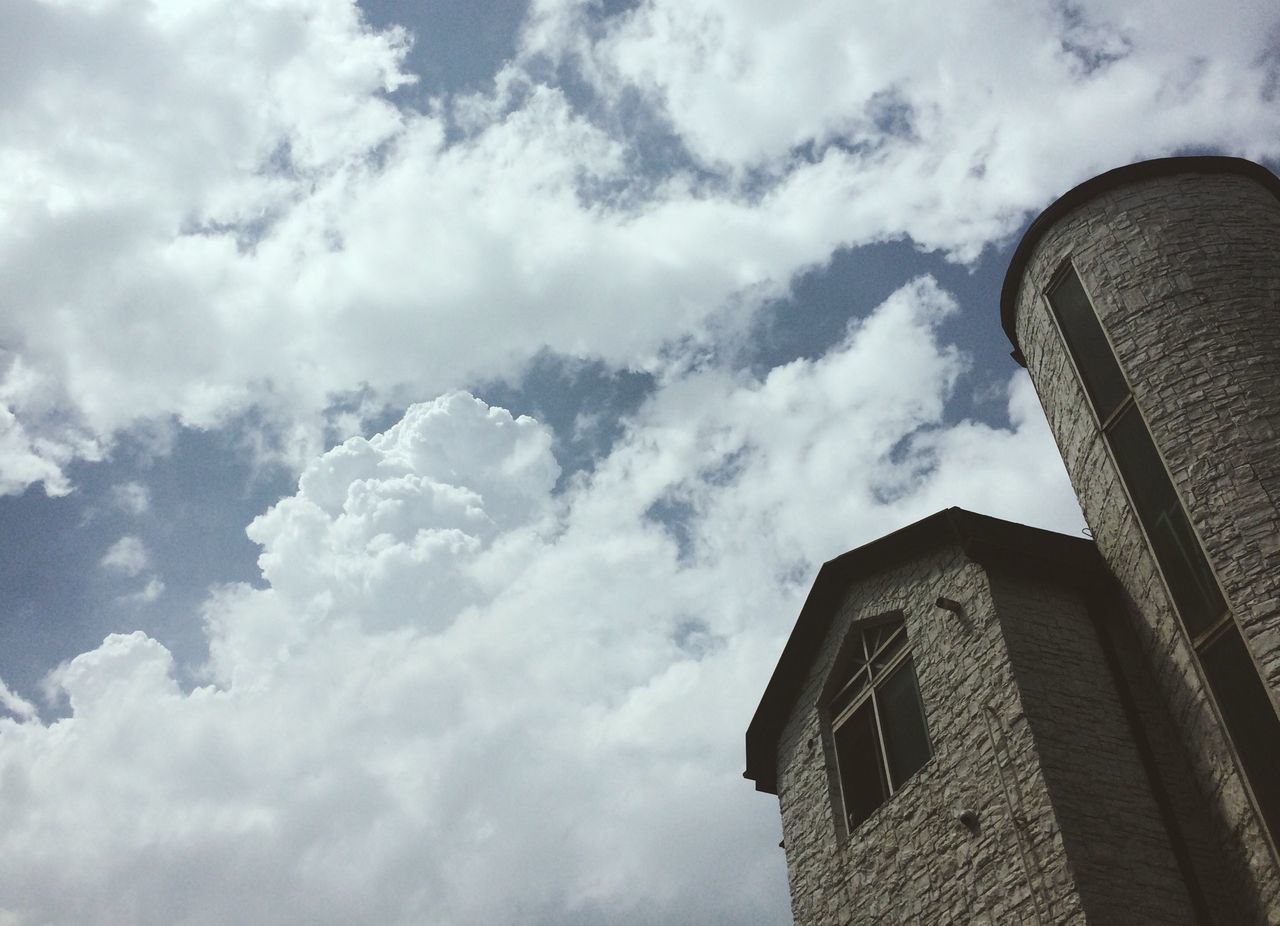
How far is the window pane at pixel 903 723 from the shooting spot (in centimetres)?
1259

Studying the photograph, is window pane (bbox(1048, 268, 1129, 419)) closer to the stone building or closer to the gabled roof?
the stone building

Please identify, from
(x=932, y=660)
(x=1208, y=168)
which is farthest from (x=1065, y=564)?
(x=1208, y=168)

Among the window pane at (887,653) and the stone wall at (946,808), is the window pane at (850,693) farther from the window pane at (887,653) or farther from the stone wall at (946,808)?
the stone wall at (946,808)

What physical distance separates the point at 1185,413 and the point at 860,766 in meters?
6.12

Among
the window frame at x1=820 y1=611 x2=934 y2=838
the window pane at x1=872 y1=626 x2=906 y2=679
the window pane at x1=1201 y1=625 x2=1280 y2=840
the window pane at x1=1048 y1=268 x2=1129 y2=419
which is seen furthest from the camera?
the window pane at x1=872 y1=626 x2=906 y2=679

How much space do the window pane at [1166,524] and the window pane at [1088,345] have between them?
0.42 m

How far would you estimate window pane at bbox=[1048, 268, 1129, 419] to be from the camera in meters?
12.7

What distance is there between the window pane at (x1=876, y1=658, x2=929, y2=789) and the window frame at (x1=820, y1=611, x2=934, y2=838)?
0.02 meters

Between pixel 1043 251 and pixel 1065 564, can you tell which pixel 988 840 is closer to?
pixel 1065 564

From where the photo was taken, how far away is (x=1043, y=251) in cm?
1471

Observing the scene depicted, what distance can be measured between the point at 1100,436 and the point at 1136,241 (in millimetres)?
2774

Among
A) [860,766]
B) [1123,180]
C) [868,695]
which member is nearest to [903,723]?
[868,695]

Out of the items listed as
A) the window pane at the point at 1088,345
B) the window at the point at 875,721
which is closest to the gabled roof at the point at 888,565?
the window at the point at 875,721

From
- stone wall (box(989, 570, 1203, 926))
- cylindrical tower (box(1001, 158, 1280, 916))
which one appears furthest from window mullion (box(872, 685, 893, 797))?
cylindrical tower (box(1001, 158, 1280, 916))
